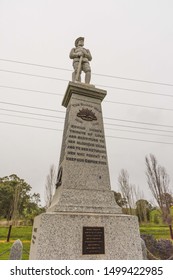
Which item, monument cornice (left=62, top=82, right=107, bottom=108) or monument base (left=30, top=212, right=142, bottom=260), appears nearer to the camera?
monument base (left=30, top=212, right=142, bottom=260)

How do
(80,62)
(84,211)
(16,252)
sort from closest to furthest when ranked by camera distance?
(84,211) < (16,252) < (80,62)

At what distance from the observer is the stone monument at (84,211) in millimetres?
3109

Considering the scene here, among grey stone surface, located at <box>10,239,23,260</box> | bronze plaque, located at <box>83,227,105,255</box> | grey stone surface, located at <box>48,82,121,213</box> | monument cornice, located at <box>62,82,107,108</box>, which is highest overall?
monument cornice, located at <box>62,82,107,108</box>

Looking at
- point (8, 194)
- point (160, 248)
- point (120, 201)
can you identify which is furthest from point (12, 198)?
point (160, 248)

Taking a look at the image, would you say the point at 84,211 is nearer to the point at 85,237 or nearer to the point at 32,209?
the point at 85,237

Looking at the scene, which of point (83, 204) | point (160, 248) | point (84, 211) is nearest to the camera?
point (84, 211)

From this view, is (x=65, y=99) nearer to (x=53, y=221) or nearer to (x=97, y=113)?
(x=97, y=113)

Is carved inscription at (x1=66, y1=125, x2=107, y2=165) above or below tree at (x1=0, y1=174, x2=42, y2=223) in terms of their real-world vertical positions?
below

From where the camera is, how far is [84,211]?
143 inches

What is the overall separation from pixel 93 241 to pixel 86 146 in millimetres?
2094

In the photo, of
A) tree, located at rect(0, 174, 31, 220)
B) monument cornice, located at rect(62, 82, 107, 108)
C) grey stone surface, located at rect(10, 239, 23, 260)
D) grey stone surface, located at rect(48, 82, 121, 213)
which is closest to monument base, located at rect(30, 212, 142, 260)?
grey stone surface, located at rect(48, 82, 121, 213)

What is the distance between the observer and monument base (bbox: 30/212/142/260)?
303 centimetres

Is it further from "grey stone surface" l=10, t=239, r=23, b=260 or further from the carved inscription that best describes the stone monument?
"grey stone surface" l=10, t=239, r=23, b=260

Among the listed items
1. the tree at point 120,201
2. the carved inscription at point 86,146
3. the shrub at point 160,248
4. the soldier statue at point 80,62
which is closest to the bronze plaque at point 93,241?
the carved inscription at point 86,146
